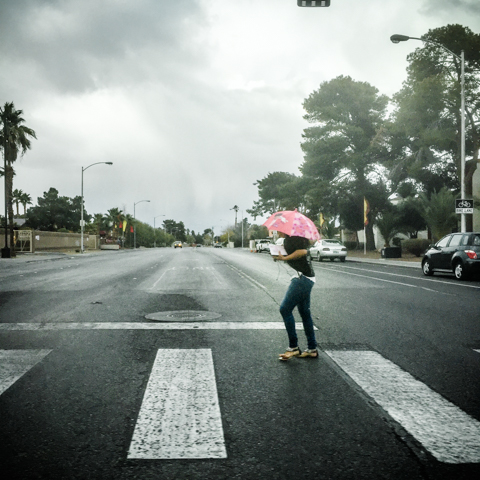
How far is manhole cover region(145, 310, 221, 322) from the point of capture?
359 inches

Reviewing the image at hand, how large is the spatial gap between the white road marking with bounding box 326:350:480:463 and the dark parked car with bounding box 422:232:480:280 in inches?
503

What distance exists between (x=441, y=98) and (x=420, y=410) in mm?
33389

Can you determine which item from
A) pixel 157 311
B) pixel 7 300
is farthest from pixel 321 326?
pixel 7 300

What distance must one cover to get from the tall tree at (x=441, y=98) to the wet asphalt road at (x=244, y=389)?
→ 26.1 meters

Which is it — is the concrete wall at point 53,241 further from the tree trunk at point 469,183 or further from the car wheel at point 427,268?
the car wheel at point 427,268

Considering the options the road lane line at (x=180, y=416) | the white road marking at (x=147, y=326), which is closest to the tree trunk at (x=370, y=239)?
the white road marking at (x=147, y=326)

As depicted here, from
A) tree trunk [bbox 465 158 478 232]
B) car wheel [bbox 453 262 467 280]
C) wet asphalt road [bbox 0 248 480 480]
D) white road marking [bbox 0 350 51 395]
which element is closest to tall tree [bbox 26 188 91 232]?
tree trunk [bbox 465 158 478 232]

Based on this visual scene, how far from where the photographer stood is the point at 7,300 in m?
12.2

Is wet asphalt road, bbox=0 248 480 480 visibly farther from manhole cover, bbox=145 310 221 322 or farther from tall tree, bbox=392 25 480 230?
tall tree, bbox=392 25 480 230

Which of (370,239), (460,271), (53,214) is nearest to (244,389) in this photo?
(460,271)

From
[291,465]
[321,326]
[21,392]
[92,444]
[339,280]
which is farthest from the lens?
[339,280]

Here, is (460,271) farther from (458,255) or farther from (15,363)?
(15,363)

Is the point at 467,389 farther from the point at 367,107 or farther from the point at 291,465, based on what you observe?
the point at 367,107

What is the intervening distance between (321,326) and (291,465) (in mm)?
5239
